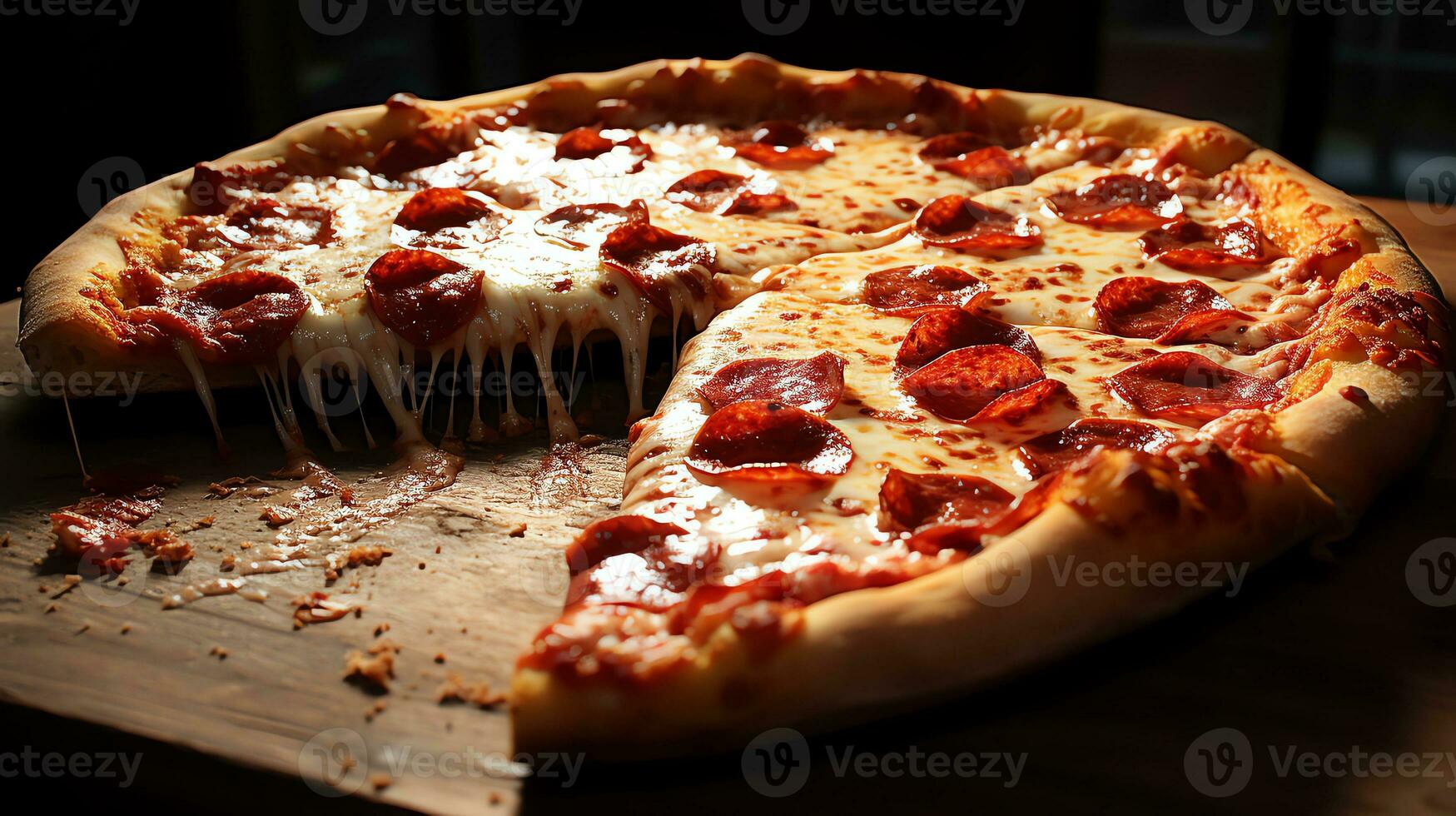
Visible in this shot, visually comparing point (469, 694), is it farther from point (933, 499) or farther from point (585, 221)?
point (585, 221)

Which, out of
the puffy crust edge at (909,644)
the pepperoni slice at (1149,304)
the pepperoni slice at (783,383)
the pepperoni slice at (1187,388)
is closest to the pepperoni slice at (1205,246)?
the pepperoni slice at (1149,304)

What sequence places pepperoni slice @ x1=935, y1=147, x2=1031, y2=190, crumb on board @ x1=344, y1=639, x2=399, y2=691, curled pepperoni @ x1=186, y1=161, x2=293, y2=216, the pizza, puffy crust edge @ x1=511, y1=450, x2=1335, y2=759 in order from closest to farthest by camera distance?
1. puffy crust edge @ x1=511, y1=450, x2=1335, y2=759
2. the pizza
3. crumb on board @ x1=344, y1=639, x2=399, y2=691
4. curled pepperoni @ x1=186, y1=161, x2=293, y2=216
5. pepperoni slice @ x1=935, y1=147, x2=1031, y2=190

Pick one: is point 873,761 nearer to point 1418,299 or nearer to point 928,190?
point 1418,299

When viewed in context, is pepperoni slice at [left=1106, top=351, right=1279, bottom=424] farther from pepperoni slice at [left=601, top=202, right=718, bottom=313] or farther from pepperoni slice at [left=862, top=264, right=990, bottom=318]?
pepperoni slice at [left=601, top=202, right=718, bottom=313]

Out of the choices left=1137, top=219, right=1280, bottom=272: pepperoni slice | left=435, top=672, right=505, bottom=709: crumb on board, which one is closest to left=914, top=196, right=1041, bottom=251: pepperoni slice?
left=1137, top=219, right=1280, bottom=272: pepperoni slice

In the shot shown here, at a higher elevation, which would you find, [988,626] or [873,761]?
[988,626]

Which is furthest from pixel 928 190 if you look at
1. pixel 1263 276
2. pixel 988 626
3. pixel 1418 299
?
pixel 988 626

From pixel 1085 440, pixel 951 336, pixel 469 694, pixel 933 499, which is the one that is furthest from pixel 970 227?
pixel 469 694
